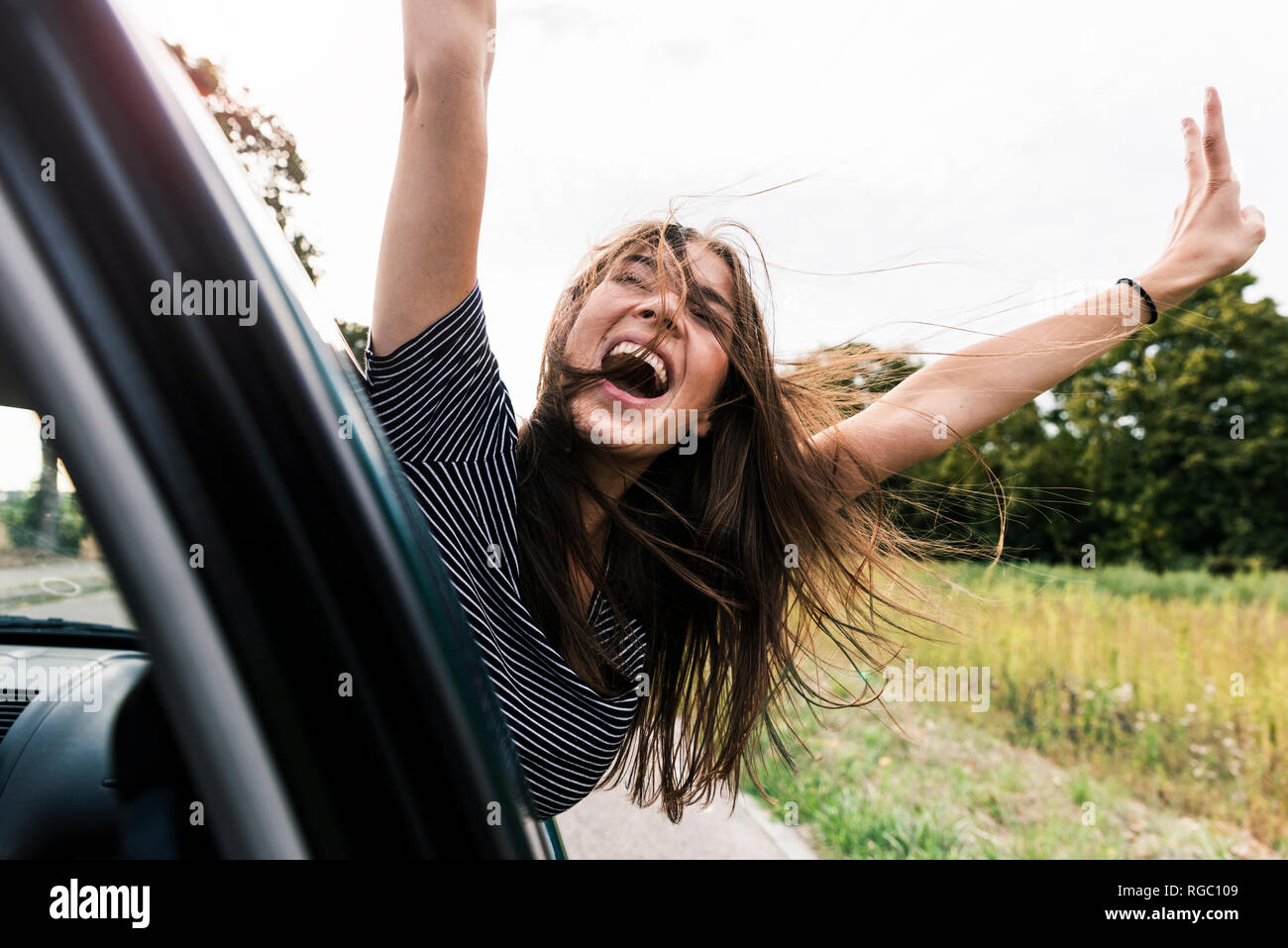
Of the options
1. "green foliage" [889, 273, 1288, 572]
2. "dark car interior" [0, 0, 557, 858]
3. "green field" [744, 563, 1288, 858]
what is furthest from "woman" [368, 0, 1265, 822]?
"green foliage" [889, 273, 1288, 572]

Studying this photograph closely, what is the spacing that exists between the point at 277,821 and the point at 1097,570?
1583 cm

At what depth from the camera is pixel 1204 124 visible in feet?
6.41

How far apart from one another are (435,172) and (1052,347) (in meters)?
1.62

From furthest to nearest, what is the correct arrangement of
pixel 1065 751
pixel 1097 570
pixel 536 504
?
1. pixel 1097 570
2. pixel 1065 751
3. pixel 536 504

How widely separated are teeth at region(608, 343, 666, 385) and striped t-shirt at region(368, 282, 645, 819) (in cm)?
36

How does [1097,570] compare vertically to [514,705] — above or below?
below

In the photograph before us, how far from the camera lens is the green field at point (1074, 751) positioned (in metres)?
4.39

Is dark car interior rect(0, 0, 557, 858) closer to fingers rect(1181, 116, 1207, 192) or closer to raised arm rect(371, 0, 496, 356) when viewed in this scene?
raised arm rect(371, 0, 496, 356)

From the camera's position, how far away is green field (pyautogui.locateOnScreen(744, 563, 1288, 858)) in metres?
4.39

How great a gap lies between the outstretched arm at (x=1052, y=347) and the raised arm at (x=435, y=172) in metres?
1.25

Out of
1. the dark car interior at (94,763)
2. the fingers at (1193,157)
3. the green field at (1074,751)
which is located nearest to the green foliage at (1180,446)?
the green field at (1074,751)

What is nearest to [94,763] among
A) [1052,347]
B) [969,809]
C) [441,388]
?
[441,388]
